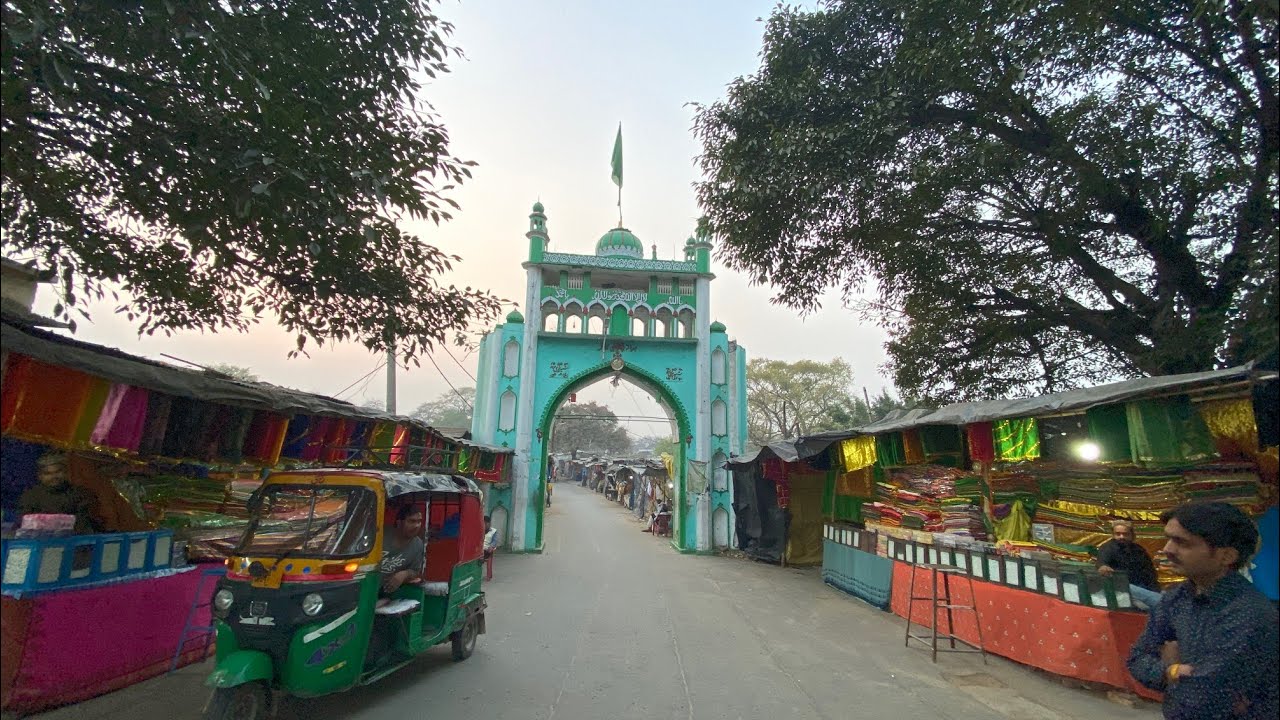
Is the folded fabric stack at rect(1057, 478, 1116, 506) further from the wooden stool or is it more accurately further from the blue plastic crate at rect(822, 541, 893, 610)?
the blue plastic crate at rect(822, 541, 893, 610)

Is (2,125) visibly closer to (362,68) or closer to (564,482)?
(362,68)

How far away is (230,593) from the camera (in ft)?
15.2

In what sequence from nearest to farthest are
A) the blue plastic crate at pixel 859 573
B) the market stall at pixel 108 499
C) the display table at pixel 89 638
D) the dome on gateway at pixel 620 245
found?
the market stall at pixel 108 499 → the display table at pixel 89 638 → the blue plastic crate at pixel 859 573 → the dome on gateway at pixel 620 245

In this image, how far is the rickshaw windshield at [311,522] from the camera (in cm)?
494

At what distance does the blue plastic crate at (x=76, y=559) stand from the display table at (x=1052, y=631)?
26.2 ft

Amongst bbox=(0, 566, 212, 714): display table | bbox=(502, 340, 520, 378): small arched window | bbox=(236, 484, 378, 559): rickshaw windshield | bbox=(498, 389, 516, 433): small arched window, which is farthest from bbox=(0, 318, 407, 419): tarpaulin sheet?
bbox=(502, 340, 520, 378): small arched window

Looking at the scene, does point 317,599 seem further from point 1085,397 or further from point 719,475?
point 719,475

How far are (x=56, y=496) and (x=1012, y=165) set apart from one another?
36.9 ft

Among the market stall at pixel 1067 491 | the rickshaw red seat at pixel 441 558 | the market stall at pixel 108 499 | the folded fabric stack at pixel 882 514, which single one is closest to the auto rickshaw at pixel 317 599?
the rickshaw red seat at pixel 441 558

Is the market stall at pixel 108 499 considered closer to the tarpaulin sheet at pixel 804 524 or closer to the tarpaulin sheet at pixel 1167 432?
the tarpaulin sheet at pixel 1167 432

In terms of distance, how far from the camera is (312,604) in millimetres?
4578

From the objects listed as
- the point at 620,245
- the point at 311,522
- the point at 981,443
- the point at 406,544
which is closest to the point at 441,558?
the point at 406,544

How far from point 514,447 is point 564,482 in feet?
171

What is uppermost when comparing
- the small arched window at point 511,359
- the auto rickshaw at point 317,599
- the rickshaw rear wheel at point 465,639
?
the small arched window at point 511,359
